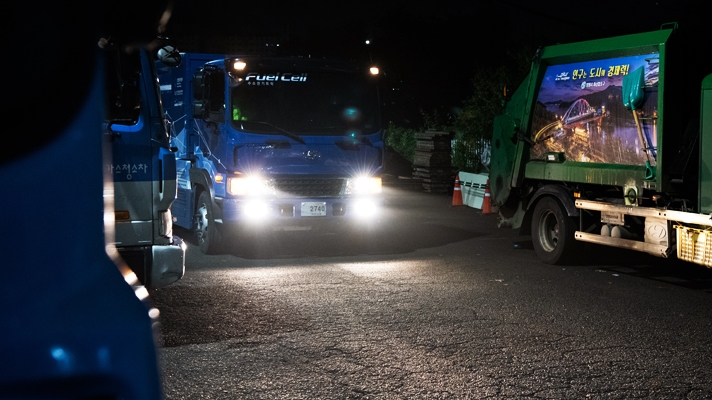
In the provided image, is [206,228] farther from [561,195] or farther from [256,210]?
[561,195]

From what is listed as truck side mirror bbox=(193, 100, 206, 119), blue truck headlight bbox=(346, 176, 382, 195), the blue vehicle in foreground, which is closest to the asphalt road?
blue truck headlight bbox=(346, 176, 382, 195)

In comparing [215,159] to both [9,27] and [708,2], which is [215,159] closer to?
[9,27]

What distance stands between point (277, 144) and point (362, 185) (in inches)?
55.8

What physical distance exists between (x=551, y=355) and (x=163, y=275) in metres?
2.94

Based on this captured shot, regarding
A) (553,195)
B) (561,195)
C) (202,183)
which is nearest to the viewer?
(561,195)

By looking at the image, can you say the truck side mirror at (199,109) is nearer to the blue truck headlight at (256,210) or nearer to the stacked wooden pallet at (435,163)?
the blue truck headlight at (256,210)

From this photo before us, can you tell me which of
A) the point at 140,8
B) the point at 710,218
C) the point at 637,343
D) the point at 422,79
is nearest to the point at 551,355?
the point at 637,343

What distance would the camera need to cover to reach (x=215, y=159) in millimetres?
11922

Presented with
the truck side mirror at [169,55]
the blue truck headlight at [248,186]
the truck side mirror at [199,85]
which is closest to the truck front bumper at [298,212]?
the blue truck headlight at [248,186]

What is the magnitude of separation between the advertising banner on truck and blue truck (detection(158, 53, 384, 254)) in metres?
2.41

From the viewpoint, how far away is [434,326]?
294 inches

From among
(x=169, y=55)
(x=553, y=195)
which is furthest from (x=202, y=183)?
(x=553, y=195)

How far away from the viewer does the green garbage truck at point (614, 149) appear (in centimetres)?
960

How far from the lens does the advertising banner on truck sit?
32.6 ft
